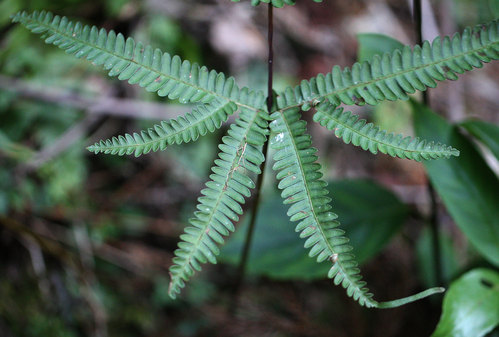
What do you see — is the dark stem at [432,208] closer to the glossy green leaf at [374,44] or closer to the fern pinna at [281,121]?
the glossy green leaf at [374,44]

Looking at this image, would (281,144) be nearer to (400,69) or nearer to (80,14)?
(400,69)

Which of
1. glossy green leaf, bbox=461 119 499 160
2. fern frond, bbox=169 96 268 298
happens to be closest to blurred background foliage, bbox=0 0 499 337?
glossy green leaf, bbox=461 119 499 160

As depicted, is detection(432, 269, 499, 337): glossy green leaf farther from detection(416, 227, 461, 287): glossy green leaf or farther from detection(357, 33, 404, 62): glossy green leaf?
detection(357, 33, 404, 62): glossy green leaf

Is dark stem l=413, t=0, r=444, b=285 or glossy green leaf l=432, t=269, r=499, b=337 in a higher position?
dark stem l=413, t=0, r=444, b=285

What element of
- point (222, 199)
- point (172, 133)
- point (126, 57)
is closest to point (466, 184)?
point (222, 199)

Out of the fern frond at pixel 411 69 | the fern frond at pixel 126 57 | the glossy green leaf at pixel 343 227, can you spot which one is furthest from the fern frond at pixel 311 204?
the glossy green leaf at pixel 343 227

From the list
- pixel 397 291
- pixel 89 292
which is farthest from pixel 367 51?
pixel 89 292
